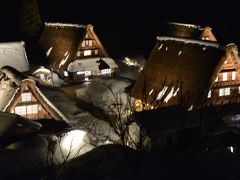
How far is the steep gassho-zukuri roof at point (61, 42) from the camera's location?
43.0 m

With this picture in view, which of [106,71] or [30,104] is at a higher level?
[30,104]

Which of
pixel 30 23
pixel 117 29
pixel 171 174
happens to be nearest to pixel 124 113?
pixel 171 174

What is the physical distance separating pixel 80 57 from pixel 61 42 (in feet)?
11.2

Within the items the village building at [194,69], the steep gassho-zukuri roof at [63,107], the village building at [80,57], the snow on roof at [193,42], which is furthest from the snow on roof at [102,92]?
the snow on roof at [193,42]

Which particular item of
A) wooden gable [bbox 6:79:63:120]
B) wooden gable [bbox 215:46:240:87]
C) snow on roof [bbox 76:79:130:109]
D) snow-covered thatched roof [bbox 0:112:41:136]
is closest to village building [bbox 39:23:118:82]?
snow on roof [bbox 76:79:130:109]

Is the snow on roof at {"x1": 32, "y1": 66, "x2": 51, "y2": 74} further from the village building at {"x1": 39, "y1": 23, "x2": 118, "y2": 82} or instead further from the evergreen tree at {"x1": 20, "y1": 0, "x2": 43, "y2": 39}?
the evergreen tree at {"x1": 20, "y1": 0, "x2": 43, "y2": 39}

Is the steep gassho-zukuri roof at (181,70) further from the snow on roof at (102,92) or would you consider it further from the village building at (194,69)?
the snow on roof at (102,92)

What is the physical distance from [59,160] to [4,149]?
9.88 ft

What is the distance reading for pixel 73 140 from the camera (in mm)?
26062

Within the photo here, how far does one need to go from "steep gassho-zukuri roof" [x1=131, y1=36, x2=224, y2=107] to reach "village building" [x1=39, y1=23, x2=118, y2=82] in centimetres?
1006

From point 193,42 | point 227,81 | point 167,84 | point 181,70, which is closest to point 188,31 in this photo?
point 193,42

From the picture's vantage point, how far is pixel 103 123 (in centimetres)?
3052

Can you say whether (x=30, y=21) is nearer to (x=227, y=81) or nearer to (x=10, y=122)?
(x=10, y=122)

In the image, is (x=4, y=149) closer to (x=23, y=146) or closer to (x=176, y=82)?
(x=23, y=146)
